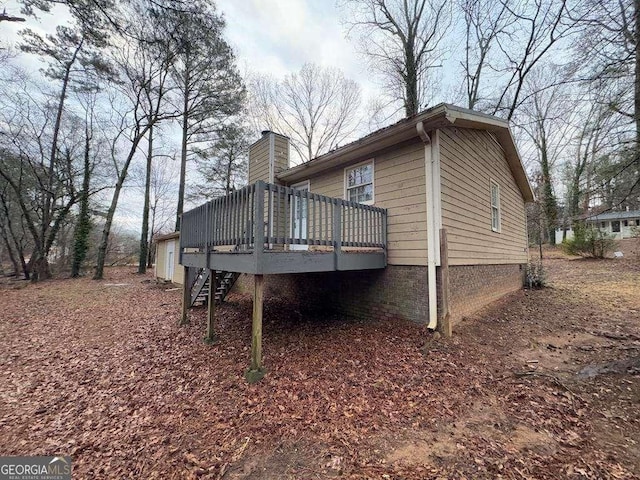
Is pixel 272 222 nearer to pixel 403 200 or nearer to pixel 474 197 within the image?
pixel 403 200

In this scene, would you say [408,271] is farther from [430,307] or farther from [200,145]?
[200,145]

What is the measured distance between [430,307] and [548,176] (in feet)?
73.0

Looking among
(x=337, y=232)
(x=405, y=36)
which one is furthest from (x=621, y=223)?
(x=337, y=232)

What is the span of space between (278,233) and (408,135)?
11.2ft

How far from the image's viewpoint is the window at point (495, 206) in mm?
8837

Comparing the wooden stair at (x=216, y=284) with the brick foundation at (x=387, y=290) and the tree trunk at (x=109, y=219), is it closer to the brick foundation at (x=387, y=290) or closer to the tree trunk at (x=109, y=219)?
the brick foundation at (x=387, y=290)

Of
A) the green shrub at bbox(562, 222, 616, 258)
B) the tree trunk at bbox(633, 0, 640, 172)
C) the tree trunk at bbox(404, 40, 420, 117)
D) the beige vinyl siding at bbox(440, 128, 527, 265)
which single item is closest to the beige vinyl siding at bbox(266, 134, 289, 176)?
the beige vinyl siding at bbox(440, 128, 527, 265)

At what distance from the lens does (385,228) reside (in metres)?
6.48

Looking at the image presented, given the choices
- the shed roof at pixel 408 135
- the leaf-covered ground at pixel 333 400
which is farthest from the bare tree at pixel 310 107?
the leaf-covered ground at pixel 333 400

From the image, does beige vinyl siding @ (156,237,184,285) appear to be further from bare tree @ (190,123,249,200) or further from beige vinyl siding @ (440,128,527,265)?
beige vinyl siding @ (440,128,527,265)

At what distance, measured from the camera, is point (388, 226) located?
21.4 feet

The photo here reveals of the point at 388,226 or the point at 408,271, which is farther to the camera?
the point at 388,226

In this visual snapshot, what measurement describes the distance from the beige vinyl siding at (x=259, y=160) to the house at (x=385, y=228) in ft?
5.85

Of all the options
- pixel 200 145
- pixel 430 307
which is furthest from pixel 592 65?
pixel 200 145
